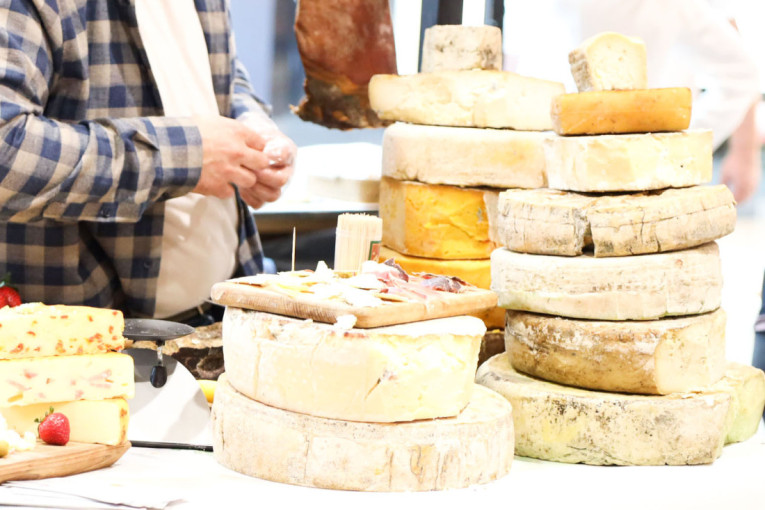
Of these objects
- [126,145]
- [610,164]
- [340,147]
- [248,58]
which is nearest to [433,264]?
[610,164]

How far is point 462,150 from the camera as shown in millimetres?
2318

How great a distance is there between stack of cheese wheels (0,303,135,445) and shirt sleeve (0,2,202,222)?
0.49 m

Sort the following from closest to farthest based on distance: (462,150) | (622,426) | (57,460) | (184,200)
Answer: (57,460), (622,426), (462,150), (184,200)

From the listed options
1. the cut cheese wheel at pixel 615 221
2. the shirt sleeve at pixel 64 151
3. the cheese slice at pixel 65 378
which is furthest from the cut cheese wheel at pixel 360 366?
the shirt sleeve at pixel 64 151

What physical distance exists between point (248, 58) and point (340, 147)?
44 centimetres

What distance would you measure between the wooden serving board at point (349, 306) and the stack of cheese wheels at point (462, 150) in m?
0.59

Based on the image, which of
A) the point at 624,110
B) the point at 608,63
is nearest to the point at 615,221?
the point at 624,110

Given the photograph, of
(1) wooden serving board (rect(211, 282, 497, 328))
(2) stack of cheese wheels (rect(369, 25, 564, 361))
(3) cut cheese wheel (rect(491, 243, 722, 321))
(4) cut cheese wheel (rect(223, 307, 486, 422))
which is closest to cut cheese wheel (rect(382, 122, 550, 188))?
(2) stack of cheese wheels (rect(369, 25, 564, 361))

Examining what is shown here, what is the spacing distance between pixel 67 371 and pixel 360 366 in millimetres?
498

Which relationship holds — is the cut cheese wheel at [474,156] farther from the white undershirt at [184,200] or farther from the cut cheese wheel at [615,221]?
the white undershirt at [184,200]

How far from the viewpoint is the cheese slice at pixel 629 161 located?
1.91 meters

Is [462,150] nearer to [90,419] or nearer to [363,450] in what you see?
[363,450]

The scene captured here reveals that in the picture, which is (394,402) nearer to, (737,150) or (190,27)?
(190,27)

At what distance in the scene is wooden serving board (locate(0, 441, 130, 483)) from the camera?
4.91 feet
